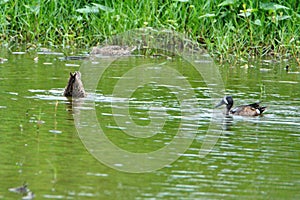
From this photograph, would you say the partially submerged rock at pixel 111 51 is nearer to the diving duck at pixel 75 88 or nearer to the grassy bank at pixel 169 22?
the grassy bank at pixel 169 22

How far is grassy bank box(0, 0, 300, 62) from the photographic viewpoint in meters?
17.4

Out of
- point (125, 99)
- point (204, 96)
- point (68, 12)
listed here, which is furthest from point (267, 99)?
point (68, 12)

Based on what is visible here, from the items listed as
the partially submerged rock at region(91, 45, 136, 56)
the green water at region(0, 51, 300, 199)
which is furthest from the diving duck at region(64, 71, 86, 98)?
the partially submerged rock at region(91, 45, 136, 56)

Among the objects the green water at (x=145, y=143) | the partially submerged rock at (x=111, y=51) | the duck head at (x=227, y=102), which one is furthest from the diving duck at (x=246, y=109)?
the partially submerged rock at (x=111, y=51)

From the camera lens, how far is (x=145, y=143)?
30.0 feet

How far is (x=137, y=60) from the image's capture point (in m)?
16.5

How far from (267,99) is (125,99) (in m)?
2.00

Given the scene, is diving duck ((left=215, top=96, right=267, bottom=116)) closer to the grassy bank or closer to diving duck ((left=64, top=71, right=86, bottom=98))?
diving duck ((left=64, top=71, right=86, bottom=98))

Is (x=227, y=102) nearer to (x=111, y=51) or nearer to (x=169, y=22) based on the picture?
(x=111, y=51)

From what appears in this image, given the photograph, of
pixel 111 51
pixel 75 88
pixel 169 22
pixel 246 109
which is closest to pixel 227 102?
pixel 246 109

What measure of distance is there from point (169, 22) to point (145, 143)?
8802 millimetres

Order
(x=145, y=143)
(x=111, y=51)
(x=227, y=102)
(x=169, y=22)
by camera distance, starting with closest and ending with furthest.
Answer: (x=145, y=143)
(x=227, y=102)
(x=111, y=51)
(x=169, y=22)

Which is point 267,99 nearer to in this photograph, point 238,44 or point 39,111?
point 39,111

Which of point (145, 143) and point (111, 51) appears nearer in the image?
point (145, 143)
